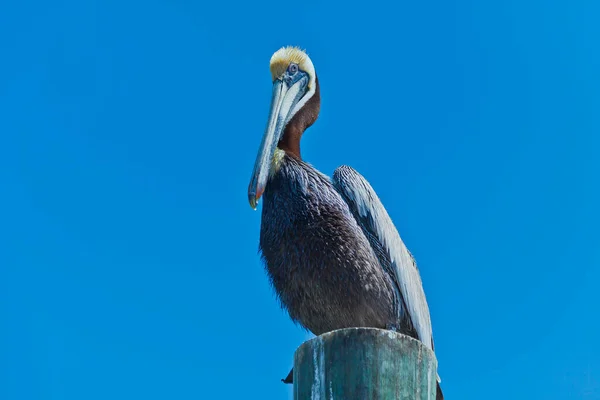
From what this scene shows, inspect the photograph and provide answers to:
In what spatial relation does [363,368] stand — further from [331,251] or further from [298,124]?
[298,124]

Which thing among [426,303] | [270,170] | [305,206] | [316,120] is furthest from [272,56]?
[426,303]

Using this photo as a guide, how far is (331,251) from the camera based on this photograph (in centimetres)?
553

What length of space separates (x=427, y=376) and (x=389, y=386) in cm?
21

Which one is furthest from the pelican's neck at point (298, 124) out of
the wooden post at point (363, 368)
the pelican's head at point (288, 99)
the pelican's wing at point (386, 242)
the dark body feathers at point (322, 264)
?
the wooden post at point (363, 368)

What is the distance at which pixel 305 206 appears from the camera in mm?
5754

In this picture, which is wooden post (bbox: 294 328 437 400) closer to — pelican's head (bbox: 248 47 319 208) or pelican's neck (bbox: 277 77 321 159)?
pelican's head (bbox: 248 47 319 208)

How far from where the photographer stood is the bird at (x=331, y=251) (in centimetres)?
554

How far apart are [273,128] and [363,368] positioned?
3.39 m

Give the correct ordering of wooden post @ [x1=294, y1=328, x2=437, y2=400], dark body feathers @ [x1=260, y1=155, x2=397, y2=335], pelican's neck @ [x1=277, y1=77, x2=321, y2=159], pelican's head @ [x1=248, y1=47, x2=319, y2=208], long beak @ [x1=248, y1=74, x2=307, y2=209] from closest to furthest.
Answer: wooden post @ [x1=294, y1=328, x2=437, y2=400] → dark body feathers @ [x1=260, y1=155, x2=397, y2=335] → long beak @ [x1=248, y1=74, x2=307, y2=209] → pelican's head @ [x1=248, y1=47, x2=319, y2=208] → pelican's neck @ [x1=277, y1=77, x2=321, y2=159]

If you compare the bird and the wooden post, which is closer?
the wooden post

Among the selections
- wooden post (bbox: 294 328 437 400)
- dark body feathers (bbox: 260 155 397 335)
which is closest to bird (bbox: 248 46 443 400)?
dark body feathers (bbox: 260 155 397 335)

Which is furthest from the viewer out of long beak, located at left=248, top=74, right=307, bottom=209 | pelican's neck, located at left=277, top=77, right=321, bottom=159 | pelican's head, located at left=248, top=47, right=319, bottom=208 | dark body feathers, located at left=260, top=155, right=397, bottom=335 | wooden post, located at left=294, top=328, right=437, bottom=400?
pelican's neck, located at left=277, top=77, right=321, bottom=159

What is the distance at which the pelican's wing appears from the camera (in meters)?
5.86

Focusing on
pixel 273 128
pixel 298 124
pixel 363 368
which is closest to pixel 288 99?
pixel 298 124
